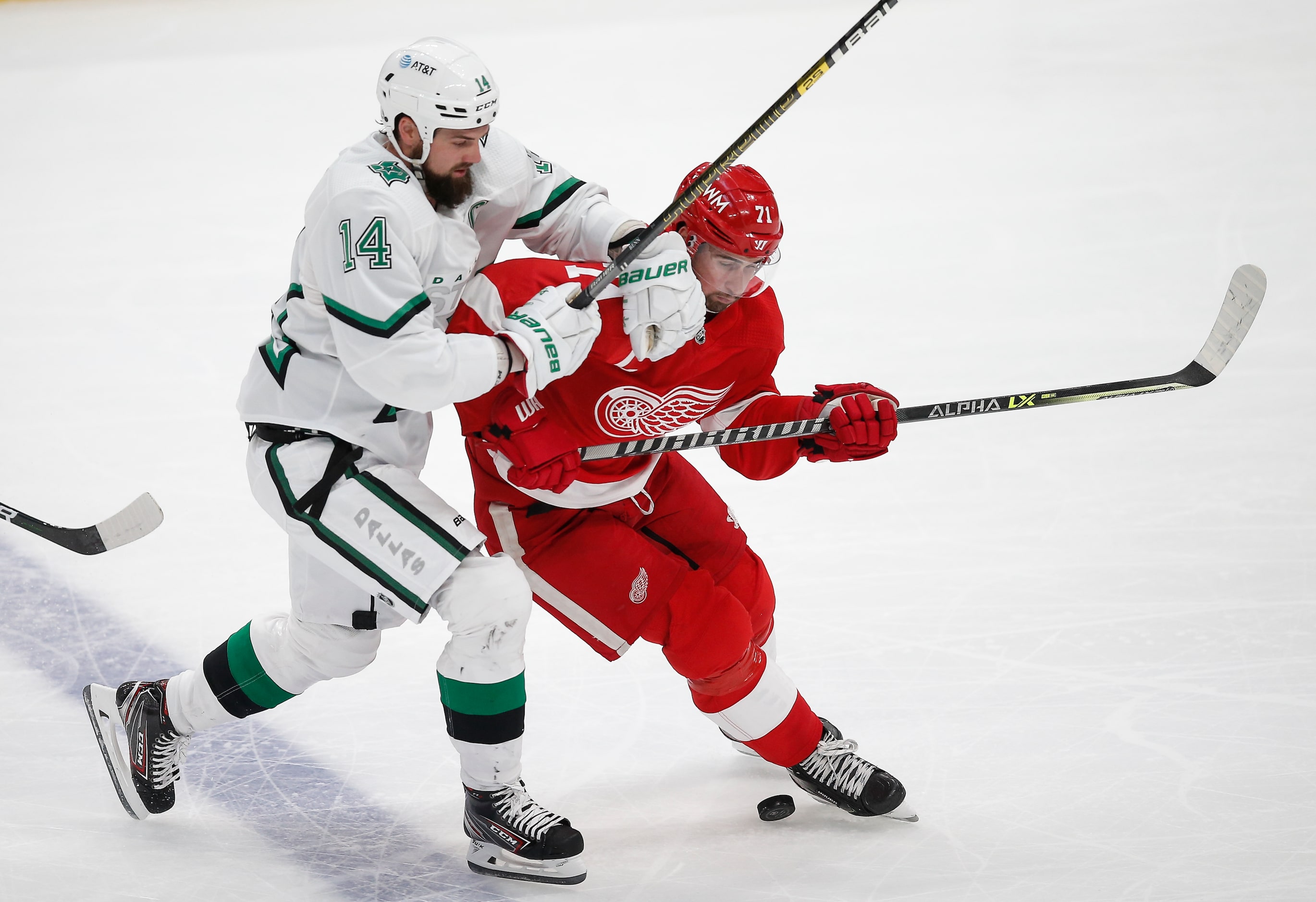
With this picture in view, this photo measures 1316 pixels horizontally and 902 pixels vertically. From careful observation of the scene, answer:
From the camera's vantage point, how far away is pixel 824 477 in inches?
158

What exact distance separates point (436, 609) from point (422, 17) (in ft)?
21.6

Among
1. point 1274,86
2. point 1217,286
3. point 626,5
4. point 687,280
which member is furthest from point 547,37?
point 687,280

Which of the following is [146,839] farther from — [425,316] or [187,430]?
[187,430]

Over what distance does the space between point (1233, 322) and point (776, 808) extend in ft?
4.25

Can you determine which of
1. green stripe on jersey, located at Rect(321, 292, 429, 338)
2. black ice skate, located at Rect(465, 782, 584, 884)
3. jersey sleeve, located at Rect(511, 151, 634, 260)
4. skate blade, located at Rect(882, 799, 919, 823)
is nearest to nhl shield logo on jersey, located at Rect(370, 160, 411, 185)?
green stripe on jersey, located at Rect(321, 292, 429, 338)

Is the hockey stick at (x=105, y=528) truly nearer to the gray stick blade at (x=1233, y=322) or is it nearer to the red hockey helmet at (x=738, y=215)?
the red hockey helmet at (x=738, y=215)

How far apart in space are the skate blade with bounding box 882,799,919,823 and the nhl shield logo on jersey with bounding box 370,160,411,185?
146 centimetres

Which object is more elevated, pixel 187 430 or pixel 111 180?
pixel 111 180

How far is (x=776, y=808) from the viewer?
8.84 ft

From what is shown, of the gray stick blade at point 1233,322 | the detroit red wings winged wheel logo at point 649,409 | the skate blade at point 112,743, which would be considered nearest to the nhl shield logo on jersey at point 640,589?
the detroit red wings winged wheel logo at point 649,409

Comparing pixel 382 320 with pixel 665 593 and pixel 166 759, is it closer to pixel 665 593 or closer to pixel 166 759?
pixel 665 593

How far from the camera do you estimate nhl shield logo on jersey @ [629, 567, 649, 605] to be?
2527 mm

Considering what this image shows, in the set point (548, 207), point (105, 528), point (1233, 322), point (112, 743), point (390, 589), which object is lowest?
point (112, 743)

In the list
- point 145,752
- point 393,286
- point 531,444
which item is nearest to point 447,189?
point 393,286
